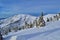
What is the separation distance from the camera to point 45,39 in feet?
31.2

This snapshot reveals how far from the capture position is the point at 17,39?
33.1 ft

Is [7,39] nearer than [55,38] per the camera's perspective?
No

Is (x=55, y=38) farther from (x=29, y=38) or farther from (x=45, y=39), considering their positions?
(x=29, y=38)

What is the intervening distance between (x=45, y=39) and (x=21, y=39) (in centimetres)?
121

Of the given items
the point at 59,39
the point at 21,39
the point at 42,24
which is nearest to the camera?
the point at 59,39

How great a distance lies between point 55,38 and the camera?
9516 mm

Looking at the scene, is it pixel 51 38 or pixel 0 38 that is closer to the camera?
pixel 51 38

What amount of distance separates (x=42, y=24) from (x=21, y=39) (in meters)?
5.51

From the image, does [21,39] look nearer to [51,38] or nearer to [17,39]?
[17,39]

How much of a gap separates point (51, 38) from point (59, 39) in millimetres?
532

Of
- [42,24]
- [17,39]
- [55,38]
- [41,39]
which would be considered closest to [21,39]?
[17,39]

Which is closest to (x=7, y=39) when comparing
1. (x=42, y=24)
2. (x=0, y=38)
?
(x=0, y=38)

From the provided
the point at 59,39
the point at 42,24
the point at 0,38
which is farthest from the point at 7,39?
the point at 42,24

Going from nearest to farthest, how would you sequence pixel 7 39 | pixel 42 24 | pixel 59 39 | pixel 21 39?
pixel 59 39 < pixel 21 39 < pixel 7 39 < pixel 42 24
